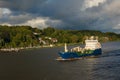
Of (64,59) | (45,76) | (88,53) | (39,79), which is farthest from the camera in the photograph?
(88,53)

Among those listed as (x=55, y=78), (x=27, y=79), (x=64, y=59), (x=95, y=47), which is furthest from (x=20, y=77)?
(x=95, y=47)

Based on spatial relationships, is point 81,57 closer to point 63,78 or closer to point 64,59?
point 64,59

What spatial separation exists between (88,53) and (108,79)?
6878 cm

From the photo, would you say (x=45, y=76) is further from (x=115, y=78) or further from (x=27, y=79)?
(x=115, y=78)

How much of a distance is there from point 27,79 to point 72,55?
53244 mm

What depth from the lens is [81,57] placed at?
134m

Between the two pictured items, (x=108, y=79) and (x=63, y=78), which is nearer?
(x=108, y=79)

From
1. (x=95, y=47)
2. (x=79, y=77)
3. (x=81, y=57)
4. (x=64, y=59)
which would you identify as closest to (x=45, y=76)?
(x=79, y=77)

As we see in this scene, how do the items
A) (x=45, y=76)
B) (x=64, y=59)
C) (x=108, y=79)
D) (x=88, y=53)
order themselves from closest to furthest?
(x=108, y=79)
(x=45, y=76)
(x=64, y=59)
(x=88, y=53)

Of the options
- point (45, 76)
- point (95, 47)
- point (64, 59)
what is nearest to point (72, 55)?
point (64, 59)

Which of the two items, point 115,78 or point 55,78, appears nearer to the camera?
point 115,78

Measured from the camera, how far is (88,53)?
14062 centimetres

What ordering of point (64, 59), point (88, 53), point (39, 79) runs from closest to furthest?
point (39, 79) < point (64, 59) < point (88, 53)

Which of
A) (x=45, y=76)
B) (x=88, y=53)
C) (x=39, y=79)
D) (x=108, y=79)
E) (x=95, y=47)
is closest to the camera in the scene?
(x=108, y=79)
